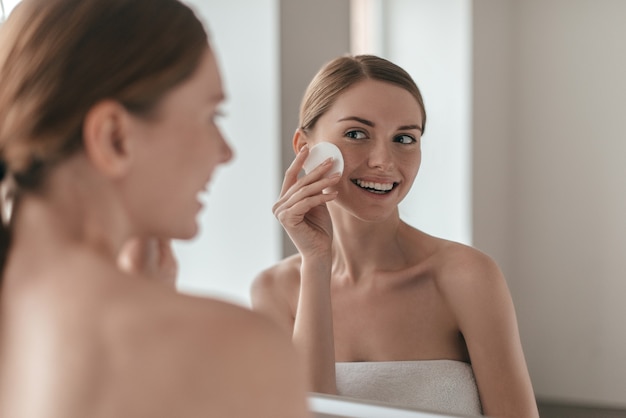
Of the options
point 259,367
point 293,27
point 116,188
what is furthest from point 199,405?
point 293,27

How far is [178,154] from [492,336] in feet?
1.76

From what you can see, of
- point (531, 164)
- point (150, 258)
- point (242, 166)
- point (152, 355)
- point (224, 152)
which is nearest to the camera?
point (152, 355)

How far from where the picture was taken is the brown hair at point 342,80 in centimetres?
95

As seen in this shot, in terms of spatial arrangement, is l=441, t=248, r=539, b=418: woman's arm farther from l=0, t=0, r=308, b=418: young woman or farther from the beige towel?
l=0, t=0, r=308, b=418: young woman

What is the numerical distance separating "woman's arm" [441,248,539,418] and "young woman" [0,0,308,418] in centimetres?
47

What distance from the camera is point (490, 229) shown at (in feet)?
3.00

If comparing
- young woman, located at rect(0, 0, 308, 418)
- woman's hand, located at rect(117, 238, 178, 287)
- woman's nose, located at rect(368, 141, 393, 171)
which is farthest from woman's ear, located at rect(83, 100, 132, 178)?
woman's nose, located at rect(368, 141, 393, 171)

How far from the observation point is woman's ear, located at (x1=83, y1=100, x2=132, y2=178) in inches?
19.5

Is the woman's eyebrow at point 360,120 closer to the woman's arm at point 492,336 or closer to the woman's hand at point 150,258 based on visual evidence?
the woman's arm at point 492,336

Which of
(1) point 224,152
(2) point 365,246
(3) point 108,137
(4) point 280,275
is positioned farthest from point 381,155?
(3) point 108,137

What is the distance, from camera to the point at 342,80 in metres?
0.99

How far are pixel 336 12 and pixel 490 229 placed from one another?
0.35m

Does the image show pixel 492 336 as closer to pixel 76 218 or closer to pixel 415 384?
pixel 415 384

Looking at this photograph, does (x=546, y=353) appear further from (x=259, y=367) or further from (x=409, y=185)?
(x=259, y=367)
